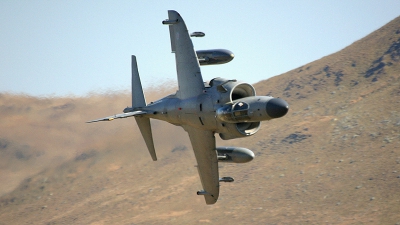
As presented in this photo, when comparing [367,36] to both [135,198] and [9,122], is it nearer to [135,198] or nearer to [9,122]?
[135,198]

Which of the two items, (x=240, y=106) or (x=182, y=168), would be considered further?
(x=182, y=168)

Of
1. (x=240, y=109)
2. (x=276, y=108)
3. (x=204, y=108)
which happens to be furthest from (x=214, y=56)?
(x=276, y=108)

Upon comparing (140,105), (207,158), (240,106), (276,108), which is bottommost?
(207,158)

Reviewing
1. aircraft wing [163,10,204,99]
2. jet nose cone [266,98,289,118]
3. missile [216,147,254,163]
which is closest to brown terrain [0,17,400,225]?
aircraft wing [163,10,204,99]

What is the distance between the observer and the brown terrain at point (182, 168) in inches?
1976

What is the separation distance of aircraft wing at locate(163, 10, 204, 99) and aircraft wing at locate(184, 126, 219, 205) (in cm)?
186

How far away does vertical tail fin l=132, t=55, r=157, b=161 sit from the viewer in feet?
93.7

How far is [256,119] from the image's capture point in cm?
2094

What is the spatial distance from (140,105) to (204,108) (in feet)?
19.5

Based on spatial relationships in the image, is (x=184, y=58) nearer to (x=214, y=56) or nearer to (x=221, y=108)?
(x=214, y=56)

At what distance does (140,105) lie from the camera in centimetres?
2884

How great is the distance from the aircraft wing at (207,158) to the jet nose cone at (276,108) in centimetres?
522

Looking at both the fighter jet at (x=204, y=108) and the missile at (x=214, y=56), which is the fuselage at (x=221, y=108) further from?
the missile at (x=214, y=56)

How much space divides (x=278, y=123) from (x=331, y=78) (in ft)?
36.7
